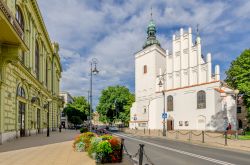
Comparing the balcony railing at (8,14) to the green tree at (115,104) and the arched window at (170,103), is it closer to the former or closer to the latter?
the arched window at (170,103)

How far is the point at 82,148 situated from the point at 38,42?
23.5 metres

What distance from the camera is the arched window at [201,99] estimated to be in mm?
45250

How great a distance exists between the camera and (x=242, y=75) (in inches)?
1353

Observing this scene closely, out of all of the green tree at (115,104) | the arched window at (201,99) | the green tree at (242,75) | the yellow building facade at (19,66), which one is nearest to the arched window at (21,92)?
the yellow building facade at (19,66)

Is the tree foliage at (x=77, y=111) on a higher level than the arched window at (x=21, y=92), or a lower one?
lower

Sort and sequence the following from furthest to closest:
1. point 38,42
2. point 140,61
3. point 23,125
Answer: point 140,61 → point 38,42 → point 23,125

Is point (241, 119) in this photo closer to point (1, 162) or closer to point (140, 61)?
point (140, 61)

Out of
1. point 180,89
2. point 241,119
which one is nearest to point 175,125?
point 180,89

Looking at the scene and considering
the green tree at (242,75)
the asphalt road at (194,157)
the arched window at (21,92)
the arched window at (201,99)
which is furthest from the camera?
the arched window at (201,99)

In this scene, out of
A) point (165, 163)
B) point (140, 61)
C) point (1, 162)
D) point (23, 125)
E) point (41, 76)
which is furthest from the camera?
point (140, 61)

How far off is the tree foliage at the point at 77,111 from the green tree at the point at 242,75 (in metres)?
53.5

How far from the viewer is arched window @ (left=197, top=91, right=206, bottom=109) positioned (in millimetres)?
45250

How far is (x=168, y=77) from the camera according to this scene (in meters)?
52.3

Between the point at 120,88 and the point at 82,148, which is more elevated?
the point at 120,88
